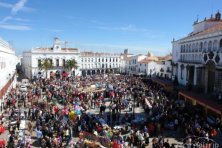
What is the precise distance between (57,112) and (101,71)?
72004 mm

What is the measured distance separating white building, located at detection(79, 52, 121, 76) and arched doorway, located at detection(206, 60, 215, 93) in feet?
204

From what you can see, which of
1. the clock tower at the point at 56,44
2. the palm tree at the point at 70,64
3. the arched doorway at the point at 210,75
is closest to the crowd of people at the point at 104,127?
the arched doorway at the point at 210,75

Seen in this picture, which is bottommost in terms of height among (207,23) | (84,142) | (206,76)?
(84,142)

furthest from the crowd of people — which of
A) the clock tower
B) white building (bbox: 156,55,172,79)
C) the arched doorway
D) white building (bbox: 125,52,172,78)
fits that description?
the clock tower

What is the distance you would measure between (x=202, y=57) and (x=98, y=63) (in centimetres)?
6302

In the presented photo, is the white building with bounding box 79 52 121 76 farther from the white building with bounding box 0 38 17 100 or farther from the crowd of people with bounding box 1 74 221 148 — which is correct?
the crowd of people with bounding box 1 74 221 148

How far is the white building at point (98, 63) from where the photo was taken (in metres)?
92.8

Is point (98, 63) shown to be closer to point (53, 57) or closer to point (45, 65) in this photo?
point (53, 57)

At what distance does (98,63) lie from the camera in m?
96.1

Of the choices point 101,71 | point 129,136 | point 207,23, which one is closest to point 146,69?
point 101,71

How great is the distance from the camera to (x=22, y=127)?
843 inches

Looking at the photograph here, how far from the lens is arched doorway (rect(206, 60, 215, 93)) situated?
103 feet

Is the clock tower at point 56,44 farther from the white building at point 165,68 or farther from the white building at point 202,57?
the white building at point 202,57

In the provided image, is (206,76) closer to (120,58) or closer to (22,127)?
(22,127)
